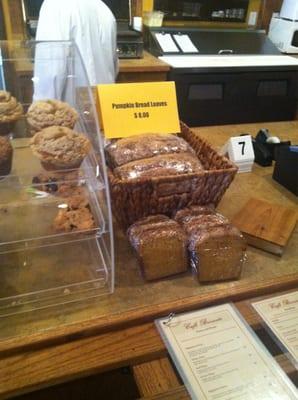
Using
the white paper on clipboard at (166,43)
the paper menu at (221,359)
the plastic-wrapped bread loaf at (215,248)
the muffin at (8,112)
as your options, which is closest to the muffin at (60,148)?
the muffin at (8,112)

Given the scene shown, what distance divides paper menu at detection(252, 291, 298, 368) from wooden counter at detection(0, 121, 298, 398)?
0.08 feet

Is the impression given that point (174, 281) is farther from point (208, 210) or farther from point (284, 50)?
point (284, 50)

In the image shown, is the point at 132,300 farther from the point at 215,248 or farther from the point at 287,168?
Answer: the point at 287,168

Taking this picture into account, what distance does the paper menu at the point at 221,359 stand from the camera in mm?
530

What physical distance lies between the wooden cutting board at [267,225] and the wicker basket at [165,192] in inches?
3.5

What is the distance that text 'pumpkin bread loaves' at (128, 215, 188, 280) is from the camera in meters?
0.68

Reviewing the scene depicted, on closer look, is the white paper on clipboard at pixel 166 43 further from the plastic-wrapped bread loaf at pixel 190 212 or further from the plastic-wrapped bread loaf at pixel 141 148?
the plastic-wrapped bread loaf at pixel 190 212

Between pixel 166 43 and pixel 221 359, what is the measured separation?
2846mm

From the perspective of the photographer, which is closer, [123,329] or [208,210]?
[123,329]

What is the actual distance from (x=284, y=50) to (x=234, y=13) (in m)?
0.58

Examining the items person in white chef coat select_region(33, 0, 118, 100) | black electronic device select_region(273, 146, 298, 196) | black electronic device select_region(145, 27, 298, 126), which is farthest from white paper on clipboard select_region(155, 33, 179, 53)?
black electronic device select_region(273, 146, 298, 196)

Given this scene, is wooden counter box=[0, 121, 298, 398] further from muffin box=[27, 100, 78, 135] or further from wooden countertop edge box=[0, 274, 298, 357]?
muffin box=[27, 100, 78, 135]

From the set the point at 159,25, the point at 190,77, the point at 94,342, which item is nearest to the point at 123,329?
the point at 94,342

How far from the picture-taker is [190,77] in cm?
267
